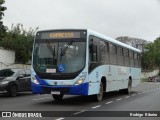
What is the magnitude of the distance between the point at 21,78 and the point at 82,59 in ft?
23.9

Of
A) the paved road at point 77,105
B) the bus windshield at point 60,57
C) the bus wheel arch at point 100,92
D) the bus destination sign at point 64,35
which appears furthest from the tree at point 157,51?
the bus windshield at point 60,57

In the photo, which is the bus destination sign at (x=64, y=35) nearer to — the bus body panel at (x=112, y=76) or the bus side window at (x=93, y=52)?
the bus side window at (x=93, y=52)

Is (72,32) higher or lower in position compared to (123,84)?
higher

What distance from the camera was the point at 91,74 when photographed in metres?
16.8

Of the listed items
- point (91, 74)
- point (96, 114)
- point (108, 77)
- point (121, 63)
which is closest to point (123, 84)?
point (121, 63)

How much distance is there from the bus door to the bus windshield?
0.49m

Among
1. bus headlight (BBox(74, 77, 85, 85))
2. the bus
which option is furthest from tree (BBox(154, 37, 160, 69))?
bus headlight (BBox(74, 77, 85, 85))

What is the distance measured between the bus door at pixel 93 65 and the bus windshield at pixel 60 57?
0.49 meters

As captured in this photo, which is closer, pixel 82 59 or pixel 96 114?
pixel 96 114

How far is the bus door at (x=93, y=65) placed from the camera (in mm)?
16828

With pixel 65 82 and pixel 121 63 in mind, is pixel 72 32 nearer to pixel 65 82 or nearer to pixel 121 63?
pixel 65 82

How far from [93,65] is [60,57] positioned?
5.02 feet

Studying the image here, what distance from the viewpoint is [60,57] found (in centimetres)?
1647

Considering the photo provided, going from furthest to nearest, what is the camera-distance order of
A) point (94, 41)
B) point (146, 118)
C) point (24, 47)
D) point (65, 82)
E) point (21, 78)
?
point (24, 47), point (21, 78), point (94, 41), point (65, 82), point (146, 118)
